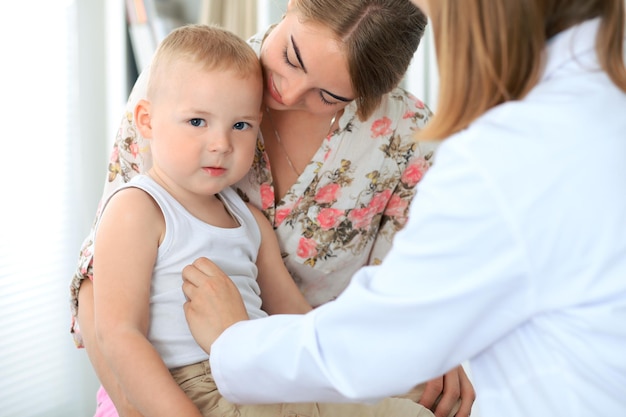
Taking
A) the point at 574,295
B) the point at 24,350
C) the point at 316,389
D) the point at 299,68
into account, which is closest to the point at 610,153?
the point at 574,295

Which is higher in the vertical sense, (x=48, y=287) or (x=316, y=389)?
(x=316, y=389)

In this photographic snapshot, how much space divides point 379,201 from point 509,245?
0.88m

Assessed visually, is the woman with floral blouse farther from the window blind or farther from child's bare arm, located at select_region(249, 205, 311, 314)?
the window blind

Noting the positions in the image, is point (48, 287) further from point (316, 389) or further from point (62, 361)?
point (316, 389)

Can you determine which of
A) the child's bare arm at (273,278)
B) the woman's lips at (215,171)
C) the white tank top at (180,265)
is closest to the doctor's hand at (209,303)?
the white tank top at (180,265)

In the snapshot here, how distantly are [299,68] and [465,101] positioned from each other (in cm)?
55

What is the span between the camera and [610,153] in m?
0.86

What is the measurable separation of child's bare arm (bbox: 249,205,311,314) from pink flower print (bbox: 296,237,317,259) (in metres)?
0.07

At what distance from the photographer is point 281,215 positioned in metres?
1.67

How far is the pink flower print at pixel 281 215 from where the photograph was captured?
1.66 metres

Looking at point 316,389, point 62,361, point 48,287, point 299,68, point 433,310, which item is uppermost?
point 299,68

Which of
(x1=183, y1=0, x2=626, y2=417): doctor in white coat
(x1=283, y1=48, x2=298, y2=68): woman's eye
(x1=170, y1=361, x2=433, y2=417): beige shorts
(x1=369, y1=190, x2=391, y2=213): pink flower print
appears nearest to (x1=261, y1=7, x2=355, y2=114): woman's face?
(x1=283, y1=48, x2=298, y2=68): woman's eye

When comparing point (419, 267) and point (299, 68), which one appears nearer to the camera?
point (419, 267)

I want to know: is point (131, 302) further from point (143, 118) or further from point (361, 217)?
point (361, 217)
